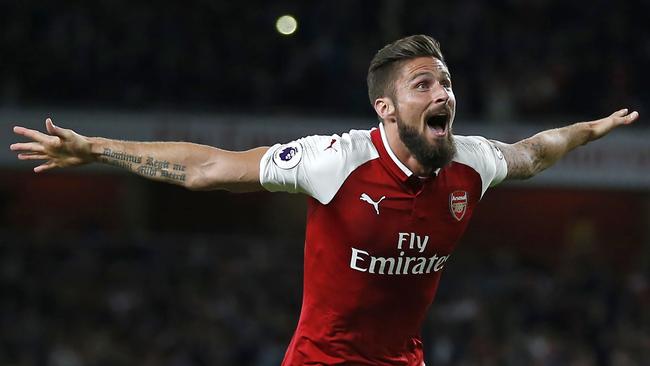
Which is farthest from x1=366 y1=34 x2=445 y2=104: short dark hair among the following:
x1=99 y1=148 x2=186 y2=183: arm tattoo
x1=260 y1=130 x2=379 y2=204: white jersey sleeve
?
x1=99 y1=148 x2=186 y2=183: arm tattoo

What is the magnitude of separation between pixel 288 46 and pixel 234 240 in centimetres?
268

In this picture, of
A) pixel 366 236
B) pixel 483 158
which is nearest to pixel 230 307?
pixel 483 158

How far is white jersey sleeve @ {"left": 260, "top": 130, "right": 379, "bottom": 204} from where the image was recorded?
15.4ft

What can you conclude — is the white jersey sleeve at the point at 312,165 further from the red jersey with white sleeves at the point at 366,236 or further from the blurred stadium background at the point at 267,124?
the blurred stadium background at the point at 267,124

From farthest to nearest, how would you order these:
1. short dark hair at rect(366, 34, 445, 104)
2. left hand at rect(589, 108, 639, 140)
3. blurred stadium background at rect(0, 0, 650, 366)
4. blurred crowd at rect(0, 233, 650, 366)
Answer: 1. blurred stadium background at rect(0, 0, 650, 366)
2. blurred crowd at rect(0, 233, 650, 366)
3. left hand at rect(589, 108, 639, 140)
4. short dark hair at rect(366, 34, 445, 104)

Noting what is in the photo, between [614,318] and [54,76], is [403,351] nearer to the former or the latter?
[614,318]

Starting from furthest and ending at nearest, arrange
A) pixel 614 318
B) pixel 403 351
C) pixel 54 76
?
1. pixel 54 76
2. pixel 614 318
3. pixel 403 351

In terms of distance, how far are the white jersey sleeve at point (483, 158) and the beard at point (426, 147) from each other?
0.65 feet

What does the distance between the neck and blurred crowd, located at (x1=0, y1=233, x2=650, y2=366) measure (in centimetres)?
783

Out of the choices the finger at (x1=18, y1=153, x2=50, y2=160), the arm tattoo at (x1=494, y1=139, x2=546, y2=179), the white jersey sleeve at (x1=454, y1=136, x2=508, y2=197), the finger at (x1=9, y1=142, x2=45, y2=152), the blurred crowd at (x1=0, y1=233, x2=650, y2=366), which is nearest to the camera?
the finger at (x1=9, y1=142, x2=45, y2=152)

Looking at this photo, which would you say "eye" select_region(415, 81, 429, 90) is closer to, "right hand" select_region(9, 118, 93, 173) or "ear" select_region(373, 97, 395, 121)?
"ear" select_region(373, 97, 395, 121)

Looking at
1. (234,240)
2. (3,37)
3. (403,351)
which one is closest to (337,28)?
(234,240)

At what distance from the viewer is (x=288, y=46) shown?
1512 cm

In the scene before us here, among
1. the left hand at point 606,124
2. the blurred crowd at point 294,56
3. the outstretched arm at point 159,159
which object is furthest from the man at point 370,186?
the blurred crowd at point 294,56
